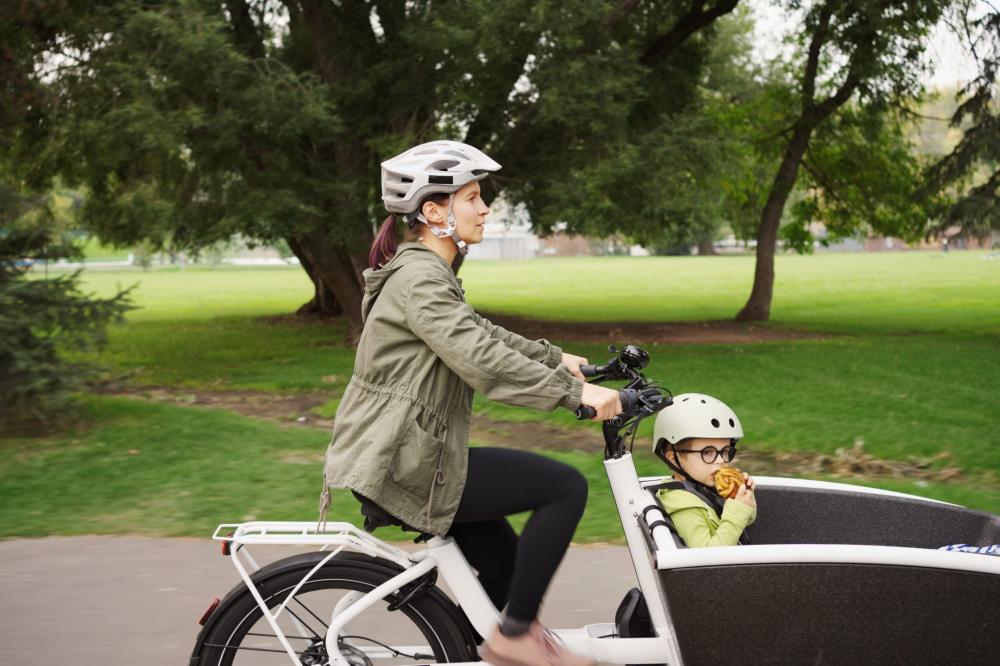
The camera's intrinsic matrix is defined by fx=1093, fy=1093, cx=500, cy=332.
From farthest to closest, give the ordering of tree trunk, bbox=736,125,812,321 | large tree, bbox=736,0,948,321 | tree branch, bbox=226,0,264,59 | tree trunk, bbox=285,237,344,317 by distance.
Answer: tree trunk, bbox=285,237,344,317, tree trunk, bbox=736,125,812,321, large tree, bbox=736,0,948,321, tree branch, bbox=226,0,264,59

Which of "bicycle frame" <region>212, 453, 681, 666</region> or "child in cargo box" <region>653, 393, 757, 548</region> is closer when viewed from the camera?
"bicycle frame" <region>212, 453, 681, 666</region>

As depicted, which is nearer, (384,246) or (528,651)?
(528,651)

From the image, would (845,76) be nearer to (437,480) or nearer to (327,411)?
(327,411)

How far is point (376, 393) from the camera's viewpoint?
275 cm

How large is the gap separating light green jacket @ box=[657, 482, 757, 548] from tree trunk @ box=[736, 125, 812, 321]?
18.7 metres

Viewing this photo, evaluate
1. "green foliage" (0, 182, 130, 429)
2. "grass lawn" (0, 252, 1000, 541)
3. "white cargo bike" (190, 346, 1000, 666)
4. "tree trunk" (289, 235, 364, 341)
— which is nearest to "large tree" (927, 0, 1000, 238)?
"grass lawn" (0, 252, 1000, 541)

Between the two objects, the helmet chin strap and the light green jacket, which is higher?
the helmet chin strap

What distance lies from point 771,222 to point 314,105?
38.7 feet

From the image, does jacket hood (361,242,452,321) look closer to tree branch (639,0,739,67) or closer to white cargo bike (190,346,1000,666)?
white cargo bike (190,346,1000,666)

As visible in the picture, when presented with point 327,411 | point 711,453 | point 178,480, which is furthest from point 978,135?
point 711,453

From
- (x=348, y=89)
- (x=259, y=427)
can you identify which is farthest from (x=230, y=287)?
(x=259, y=427)

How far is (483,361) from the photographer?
8.68ft

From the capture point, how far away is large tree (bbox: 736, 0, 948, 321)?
1697 cm

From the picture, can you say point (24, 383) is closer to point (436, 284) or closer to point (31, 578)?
Answer: point (31, 578)
